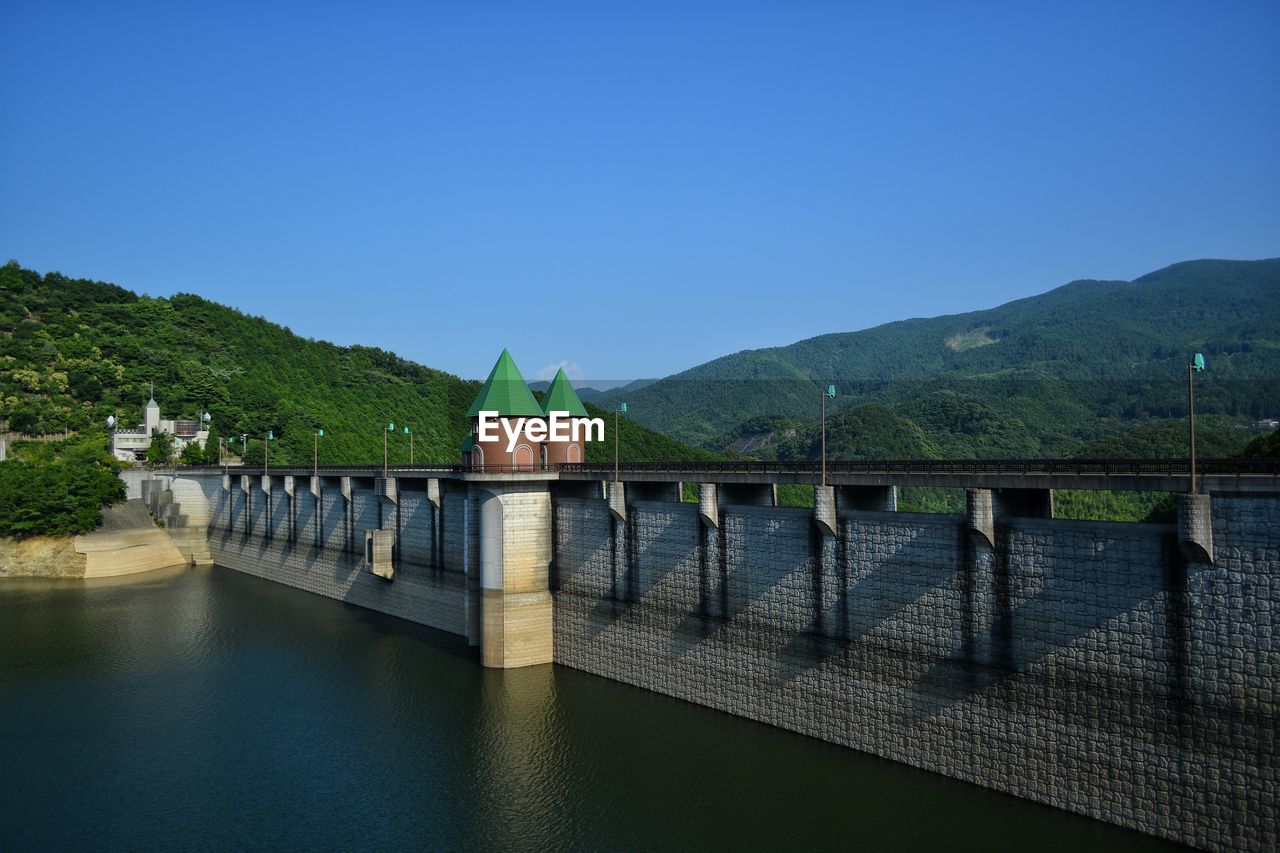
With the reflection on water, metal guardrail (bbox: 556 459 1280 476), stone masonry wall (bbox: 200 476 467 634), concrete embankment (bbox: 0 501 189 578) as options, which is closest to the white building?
stone masonry wall (bbox: 200 476 467 634)

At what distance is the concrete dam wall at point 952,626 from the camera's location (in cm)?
2427

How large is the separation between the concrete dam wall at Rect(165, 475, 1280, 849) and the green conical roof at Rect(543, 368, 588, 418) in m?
7.94

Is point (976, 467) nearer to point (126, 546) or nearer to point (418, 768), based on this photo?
point (418, 768)

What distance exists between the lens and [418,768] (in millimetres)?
35125

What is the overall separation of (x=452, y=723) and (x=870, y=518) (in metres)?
21.4

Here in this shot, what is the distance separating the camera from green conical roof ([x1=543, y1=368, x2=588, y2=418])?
56.3m

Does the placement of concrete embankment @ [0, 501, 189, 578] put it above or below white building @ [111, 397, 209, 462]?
below

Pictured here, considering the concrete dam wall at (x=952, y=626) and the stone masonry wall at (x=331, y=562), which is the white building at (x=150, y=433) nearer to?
Answer: the stone masonry wall at (x=331, y=562)

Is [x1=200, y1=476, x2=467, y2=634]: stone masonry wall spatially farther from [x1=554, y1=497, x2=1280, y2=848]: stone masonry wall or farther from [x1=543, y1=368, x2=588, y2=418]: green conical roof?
[x1=554, y1=497, x2=1280, y2=848]: stone masonry wall

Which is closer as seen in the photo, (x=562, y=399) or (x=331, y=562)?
(x=562, y=399)

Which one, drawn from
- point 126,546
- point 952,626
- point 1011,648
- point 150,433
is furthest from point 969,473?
point 150,433

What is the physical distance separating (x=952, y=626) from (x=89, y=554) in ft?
276

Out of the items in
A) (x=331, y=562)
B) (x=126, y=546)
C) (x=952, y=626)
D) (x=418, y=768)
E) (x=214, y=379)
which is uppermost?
(x=214, y=379)

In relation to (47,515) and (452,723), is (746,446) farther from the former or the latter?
(452,723)
